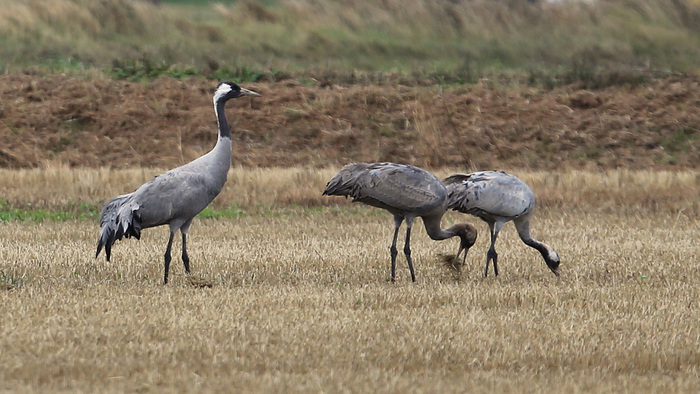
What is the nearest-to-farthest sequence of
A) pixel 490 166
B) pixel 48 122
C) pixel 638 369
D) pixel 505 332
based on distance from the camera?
pixel 638 369
pixel 505 332
pixel 490 166
pixel 48 122

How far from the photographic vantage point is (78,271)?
35.9ft

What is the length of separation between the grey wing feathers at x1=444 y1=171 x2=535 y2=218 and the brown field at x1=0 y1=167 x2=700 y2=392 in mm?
693

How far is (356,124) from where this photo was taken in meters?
27.6

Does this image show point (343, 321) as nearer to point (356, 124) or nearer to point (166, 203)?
point (166, 203)

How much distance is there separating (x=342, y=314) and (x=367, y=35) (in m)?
25.4

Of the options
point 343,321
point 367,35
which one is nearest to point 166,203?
point 343,321

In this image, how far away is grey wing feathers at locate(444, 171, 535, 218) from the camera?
447 inches

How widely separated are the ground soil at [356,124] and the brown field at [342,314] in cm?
1031

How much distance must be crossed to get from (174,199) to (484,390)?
4.84 m

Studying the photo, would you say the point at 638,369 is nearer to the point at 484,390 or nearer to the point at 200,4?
the point at 484,390

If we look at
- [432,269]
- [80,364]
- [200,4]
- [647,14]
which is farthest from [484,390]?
[200,4]

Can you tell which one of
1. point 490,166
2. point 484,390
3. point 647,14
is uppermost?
point 484,390

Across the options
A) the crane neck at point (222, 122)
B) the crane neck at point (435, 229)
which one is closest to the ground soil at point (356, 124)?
the crane neck at point (435, 229)

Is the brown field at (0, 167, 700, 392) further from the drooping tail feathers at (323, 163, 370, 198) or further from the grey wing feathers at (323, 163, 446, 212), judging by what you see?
the drooping tail feathers at (323, 163, 370, 198)
